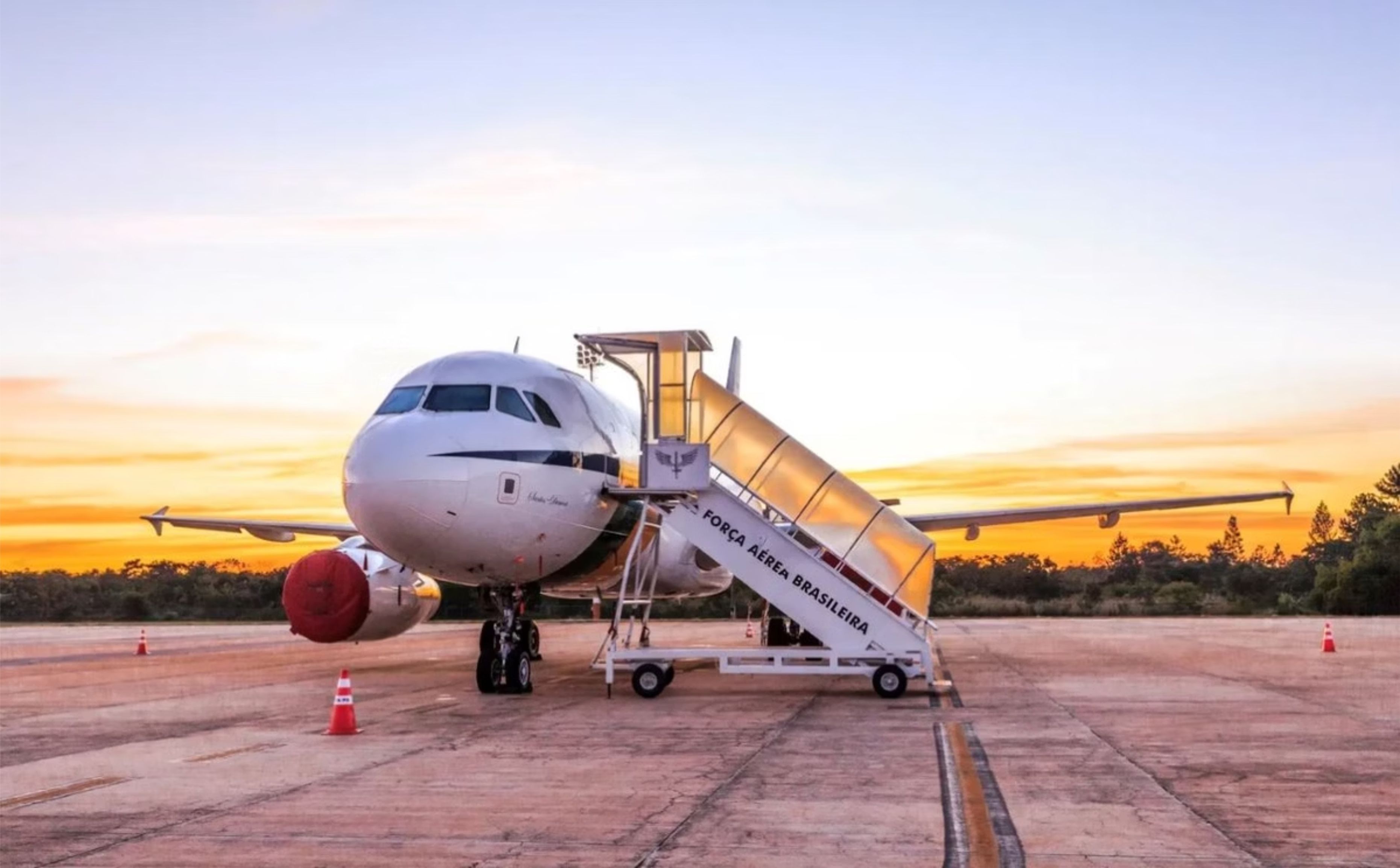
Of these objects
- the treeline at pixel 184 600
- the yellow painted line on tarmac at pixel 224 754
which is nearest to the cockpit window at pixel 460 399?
the yellow painted line on tarmac at pixel 224 754

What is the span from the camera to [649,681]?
648 inches

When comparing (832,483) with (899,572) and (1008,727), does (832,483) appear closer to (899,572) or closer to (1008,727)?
(899,572)

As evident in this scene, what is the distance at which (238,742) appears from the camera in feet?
39.9

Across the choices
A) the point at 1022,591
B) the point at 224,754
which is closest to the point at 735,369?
the point at 224,754

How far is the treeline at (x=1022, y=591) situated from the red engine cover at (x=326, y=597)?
31439 mm

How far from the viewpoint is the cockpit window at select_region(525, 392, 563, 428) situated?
16.6 metres

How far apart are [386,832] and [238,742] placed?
5008mm

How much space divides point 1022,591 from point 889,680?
206 feet

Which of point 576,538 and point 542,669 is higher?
point 576,538

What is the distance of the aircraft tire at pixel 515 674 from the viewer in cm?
1689

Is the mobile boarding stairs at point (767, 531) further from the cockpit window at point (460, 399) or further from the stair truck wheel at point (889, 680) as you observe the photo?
the cockpit window at point (460, 399)

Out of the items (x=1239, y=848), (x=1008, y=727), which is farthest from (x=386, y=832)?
(x=1008, y=727)

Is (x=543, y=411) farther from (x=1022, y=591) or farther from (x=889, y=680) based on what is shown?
(x=1022, y=591)

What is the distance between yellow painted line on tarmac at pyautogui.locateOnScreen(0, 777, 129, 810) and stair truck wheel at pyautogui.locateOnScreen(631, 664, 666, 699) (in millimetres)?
7290
